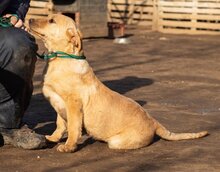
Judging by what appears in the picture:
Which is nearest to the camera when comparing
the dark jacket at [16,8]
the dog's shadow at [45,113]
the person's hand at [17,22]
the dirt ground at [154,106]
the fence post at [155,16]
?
the dirt ground at [154,106]

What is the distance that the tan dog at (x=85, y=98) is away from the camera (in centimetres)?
611

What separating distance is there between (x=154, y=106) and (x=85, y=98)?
2.54 meters

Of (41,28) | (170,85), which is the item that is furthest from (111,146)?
(170,85)

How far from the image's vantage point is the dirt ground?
18.5 ft

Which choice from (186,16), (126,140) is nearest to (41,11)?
(186,16)

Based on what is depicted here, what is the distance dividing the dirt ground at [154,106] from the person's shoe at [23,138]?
6cm

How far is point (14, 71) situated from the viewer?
6.17 meters

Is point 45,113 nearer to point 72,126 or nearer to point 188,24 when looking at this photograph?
point 72,126

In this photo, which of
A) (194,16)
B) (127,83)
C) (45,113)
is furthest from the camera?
(194,16)

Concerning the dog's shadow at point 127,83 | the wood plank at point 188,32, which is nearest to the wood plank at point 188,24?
the wood plank at point 188,32

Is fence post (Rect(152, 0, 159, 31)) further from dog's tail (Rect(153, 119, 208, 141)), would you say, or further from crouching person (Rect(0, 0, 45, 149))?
crouching person (Rect(0, 0, 45, 149))

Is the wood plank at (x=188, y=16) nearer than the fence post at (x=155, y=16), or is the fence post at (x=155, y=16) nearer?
the wood plank at (x=188, y=16)

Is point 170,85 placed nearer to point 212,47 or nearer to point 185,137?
point 185,137

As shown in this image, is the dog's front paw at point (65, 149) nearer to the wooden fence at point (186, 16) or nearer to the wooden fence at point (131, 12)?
the wooden fence at point (186, 16)
